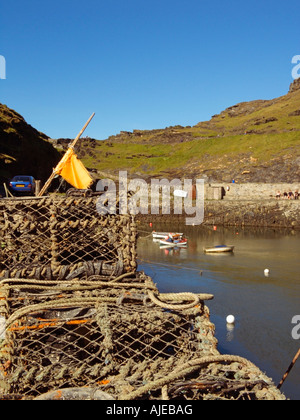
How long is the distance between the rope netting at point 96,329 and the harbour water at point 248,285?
5.18m

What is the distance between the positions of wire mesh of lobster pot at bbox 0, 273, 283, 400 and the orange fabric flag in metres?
3.54

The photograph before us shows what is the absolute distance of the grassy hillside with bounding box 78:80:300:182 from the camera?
4469 centimetres

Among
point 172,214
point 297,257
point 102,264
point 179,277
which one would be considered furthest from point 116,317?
point 172,214

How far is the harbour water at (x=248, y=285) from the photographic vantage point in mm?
9742

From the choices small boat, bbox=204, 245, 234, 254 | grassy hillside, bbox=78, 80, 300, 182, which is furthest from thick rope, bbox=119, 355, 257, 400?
grassy hillside, bbox=78, 80, 300, 182

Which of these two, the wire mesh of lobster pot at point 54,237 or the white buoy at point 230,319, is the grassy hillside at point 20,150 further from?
the wire mesh of lobster pot at point 54,237

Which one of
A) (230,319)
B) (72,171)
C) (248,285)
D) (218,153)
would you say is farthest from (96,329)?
(218,153)

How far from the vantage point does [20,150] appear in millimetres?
31141

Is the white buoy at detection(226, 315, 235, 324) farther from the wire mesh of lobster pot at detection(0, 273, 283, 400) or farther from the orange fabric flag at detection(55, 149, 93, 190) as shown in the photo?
the wire mesh of lobster pot at detection(0, 273, 283, 400)

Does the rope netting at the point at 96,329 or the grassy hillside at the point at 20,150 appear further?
the grassy hillside at the point at 20,150

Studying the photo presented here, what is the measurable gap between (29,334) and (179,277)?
14.5m

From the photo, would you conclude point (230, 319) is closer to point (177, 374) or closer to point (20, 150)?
point (177, 374)

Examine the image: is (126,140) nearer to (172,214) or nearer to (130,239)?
(172,214)

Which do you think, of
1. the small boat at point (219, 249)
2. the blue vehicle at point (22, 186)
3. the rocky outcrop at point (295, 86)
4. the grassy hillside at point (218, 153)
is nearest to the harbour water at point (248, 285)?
the small boat at point (219, 249)
